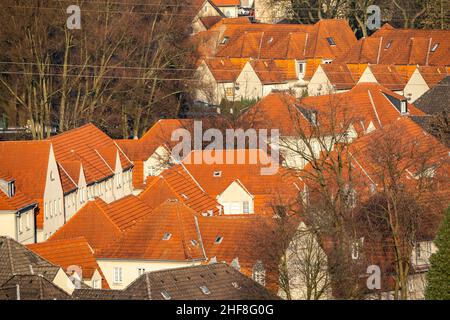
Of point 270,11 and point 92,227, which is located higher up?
point 270,11

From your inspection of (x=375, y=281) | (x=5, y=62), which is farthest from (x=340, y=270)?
(x=5, y=62)

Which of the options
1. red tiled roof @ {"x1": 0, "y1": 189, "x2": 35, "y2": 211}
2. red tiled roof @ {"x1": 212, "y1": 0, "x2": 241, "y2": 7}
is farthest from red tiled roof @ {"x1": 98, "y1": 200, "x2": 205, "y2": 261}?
red tiled roof @ {"x1": 212, "y1": 0, "x2": 241, "y2": 7}

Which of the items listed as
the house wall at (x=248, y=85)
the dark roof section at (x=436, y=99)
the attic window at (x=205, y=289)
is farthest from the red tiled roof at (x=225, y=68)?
the attic window at (x=205, y=289)

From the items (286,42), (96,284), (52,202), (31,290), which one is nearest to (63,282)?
(96,284)

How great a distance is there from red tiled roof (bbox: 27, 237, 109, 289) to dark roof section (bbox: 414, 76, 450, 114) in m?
21.8

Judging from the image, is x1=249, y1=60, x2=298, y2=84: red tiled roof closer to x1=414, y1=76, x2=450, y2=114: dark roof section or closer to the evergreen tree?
x1=414, y1=76, x2=450, y2=114: dark roof section

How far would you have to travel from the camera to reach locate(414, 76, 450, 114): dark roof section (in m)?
60.2

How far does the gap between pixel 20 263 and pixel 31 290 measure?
148 inches

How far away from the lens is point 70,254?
4000 cm

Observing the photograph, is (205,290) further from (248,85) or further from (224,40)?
(224,40)

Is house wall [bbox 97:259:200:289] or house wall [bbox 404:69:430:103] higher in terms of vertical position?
house wall [bbox 404:69:430:103]

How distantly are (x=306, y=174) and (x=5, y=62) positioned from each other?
669 inches

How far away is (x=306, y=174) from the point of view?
4431cm
